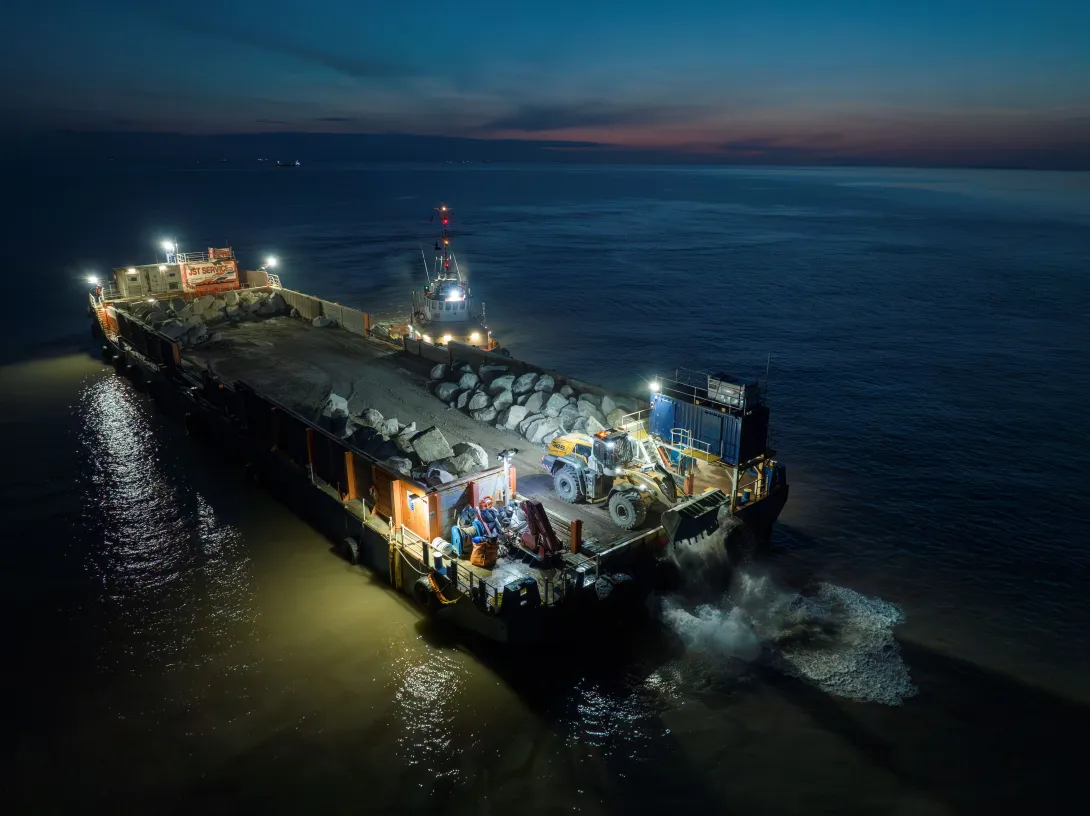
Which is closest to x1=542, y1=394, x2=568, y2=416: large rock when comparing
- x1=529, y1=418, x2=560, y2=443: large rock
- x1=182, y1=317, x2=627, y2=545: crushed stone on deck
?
A: x1=529, y1=418, x2=560, y2=443: large rock

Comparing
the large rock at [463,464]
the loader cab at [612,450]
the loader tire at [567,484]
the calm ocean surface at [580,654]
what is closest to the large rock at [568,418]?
the large rock at [463,464]

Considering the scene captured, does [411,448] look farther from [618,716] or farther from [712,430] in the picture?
[618,716]

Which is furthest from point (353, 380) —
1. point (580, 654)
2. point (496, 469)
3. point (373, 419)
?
point (580, 654)

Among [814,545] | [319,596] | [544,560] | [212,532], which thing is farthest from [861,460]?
[212,532]

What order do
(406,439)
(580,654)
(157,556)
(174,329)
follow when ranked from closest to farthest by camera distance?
(580,654) → (157,556) → (406,439) → (174,329)

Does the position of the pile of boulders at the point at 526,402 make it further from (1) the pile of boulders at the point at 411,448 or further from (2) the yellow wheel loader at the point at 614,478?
(2) the yellow wheel loader at the point at 614,478
